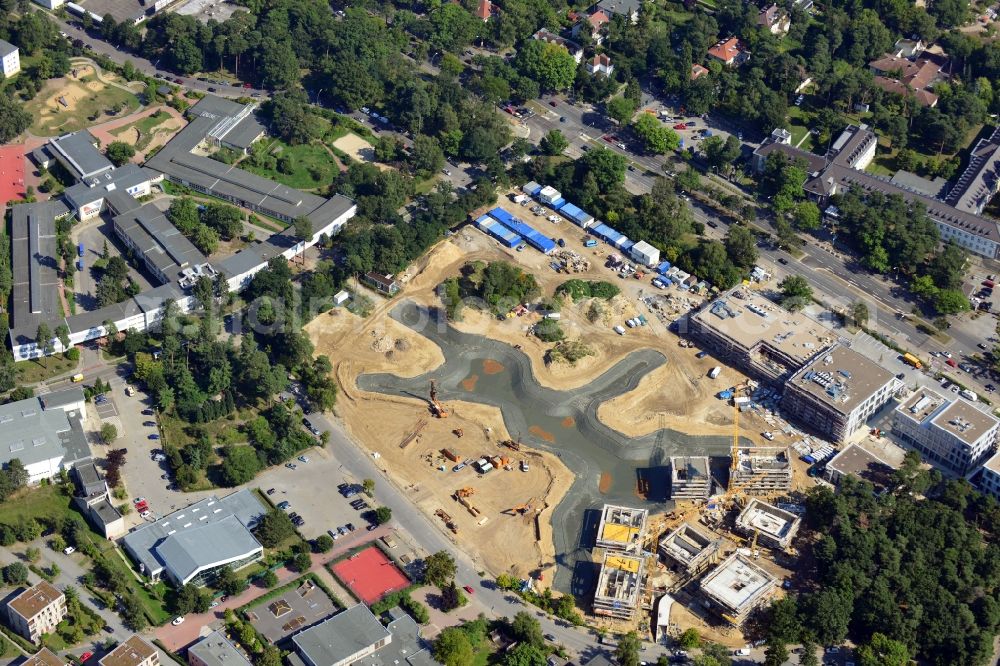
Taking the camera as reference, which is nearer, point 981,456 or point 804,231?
point 981,456

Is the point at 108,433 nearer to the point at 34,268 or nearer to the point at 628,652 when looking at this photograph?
the point at 34,268

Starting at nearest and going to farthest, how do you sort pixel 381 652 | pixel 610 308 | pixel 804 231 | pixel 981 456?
pixel 381 652, pixel 981 456, pixel 610 308, pixel 804 231

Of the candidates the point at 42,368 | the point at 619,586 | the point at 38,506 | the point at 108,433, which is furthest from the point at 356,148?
the point at 619,586

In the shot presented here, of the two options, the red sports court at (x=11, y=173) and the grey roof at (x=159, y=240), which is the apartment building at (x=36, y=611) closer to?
the grey roof at (x=159, y=240)

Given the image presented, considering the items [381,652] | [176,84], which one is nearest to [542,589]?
[381,652]

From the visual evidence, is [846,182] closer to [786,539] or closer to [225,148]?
[786,539]

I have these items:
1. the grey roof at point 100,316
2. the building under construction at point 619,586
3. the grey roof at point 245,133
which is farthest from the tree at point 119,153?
the building under construction at point 619,586

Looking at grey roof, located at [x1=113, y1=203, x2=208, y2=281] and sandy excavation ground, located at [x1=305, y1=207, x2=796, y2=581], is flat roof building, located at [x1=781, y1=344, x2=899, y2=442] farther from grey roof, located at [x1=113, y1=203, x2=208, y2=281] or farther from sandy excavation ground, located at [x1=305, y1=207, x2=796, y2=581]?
grey roof, located at [x1=113, y1=203, x2=208, y2=281]
